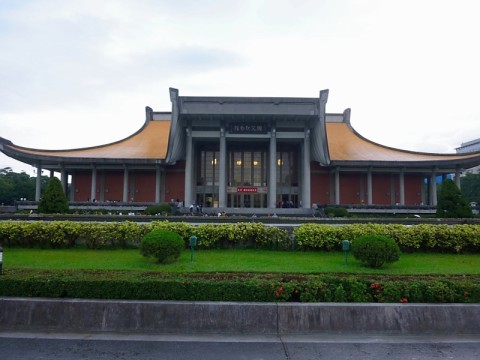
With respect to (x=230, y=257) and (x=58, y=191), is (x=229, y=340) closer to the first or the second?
(x=230, y=257)

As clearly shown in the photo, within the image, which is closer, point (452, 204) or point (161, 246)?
point (161, 246)

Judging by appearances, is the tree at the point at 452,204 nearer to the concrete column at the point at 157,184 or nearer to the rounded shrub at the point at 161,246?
the rounded shrub at the point at 161,246

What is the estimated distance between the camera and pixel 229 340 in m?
4.80

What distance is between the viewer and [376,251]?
24.3 feet

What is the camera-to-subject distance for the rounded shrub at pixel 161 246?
759cm

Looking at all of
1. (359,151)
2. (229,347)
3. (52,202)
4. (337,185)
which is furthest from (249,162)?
(229,347)

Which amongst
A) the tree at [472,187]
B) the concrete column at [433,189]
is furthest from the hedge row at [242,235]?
the tree at [472,187]

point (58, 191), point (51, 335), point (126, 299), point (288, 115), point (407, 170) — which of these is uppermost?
point (288, 115)

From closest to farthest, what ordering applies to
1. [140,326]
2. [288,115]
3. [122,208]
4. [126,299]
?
1. [140,326]
2. [126,299]
3. [122,208]
4. [288,115]

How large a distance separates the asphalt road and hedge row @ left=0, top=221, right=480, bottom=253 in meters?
4.84

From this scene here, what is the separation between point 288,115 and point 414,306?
26071 mm

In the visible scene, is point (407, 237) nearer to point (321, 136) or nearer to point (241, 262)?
point (241, 262)

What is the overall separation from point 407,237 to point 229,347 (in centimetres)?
700

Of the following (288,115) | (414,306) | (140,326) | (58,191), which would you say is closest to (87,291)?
(140,326)
